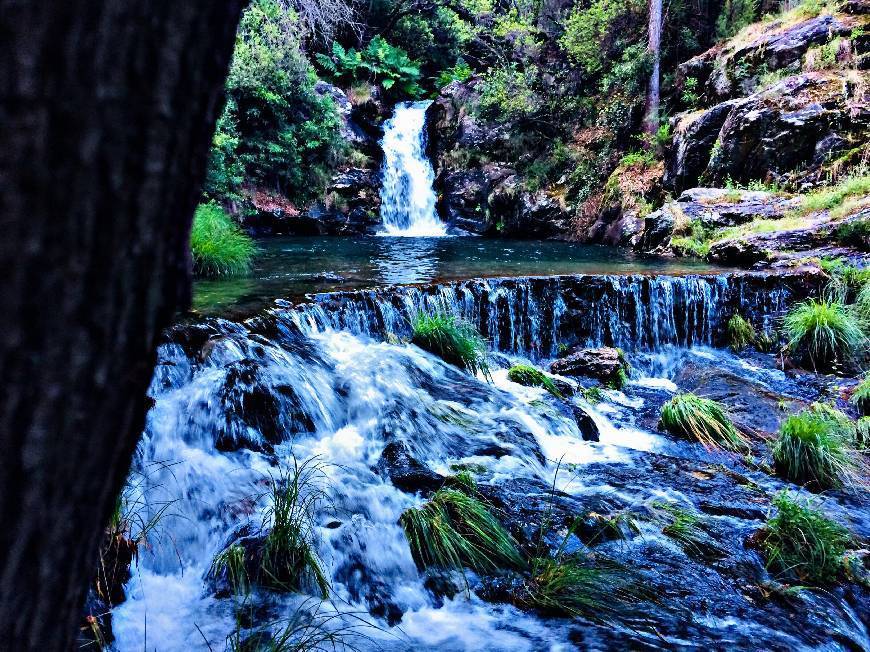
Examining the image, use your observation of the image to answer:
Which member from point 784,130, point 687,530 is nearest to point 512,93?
point 784,130

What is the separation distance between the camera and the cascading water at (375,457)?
9.01 ft

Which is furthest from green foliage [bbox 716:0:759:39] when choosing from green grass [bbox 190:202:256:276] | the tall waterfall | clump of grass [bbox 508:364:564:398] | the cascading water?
green grass [bbox 190:202:256:276]

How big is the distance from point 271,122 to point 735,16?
47.5 feet

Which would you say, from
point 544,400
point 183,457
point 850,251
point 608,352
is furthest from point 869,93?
point 183,457

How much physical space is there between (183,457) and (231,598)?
1.60 meters

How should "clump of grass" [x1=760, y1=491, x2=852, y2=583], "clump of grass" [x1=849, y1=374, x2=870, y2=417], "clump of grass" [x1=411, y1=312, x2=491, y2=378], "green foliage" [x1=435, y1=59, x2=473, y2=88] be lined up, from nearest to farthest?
"clump of grass" [x1=760, y1=491, x2=852, y2=583] < "clump of grass" [x1=849, y1=374, x2=870, y2=417] < "clump of grass" [x1=411, y1=312, x2=491, y2=378] < "green foliage" [x1=435, y1=59, x2=473, y2=88]

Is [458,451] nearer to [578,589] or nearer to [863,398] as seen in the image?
[578,589]

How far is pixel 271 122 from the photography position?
682 inches

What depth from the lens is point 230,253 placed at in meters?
8.59

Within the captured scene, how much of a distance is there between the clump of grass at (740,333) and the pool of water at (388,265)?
1.19 m

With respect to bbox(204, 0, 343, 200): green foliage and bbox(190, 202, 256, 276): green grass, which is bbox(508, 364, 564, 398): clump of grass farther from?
A: bbox(204, 0, 343, 200): green foliage

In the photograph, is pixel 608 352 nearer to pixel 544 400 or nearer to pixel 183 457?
pixel 544 400

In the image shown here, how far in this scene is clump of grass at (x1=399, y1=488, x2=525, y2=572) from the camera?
3152 mm

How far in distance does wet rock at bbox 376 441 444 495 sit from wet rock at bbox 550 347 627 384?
138 inches
